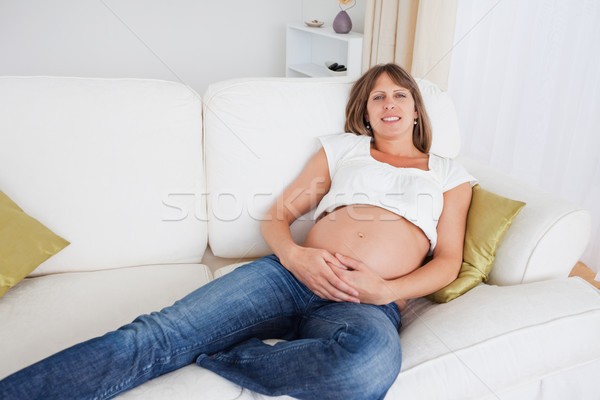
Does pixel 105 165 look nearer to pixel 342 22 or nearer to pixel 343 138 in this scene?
pixel 343 138

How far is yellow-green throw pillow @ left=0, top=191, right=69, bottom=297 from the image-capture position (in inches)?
48.4

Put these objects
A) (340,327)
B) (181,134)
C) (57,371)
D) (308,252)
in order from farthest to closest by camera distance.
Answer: (181,134), (308,252), (340,327), (57,371)

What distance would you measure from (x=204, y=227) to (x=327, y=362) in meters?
0.74

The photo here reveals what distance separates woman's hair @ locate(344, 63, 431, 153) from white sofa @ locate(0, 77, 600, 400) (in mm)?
49

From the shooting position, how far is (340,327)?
1.04 metres

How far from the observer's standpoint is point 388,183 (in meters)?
1.41

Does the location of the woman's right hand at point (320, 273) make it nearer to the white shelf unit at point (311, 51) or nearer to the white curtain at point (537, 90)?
the white curtain at point (537, 90)

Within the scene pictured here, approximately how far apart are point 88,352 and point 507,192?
1216mm

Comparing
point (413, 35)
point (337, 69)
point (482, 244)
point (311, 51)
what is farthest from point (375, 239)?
point (311, 51)

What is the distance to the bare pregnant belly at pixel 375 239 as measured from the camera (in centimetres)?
127

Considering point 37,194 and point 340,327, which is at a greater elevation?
point 37,194

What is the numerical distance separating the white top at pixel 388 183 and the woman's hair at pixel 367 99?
0.28ft

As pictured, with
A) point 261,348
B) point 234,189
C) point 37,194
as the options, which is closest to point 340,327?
point 261,348

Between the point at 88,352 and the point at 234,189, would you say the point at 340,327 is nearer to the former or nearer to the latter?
the point at 88,352
